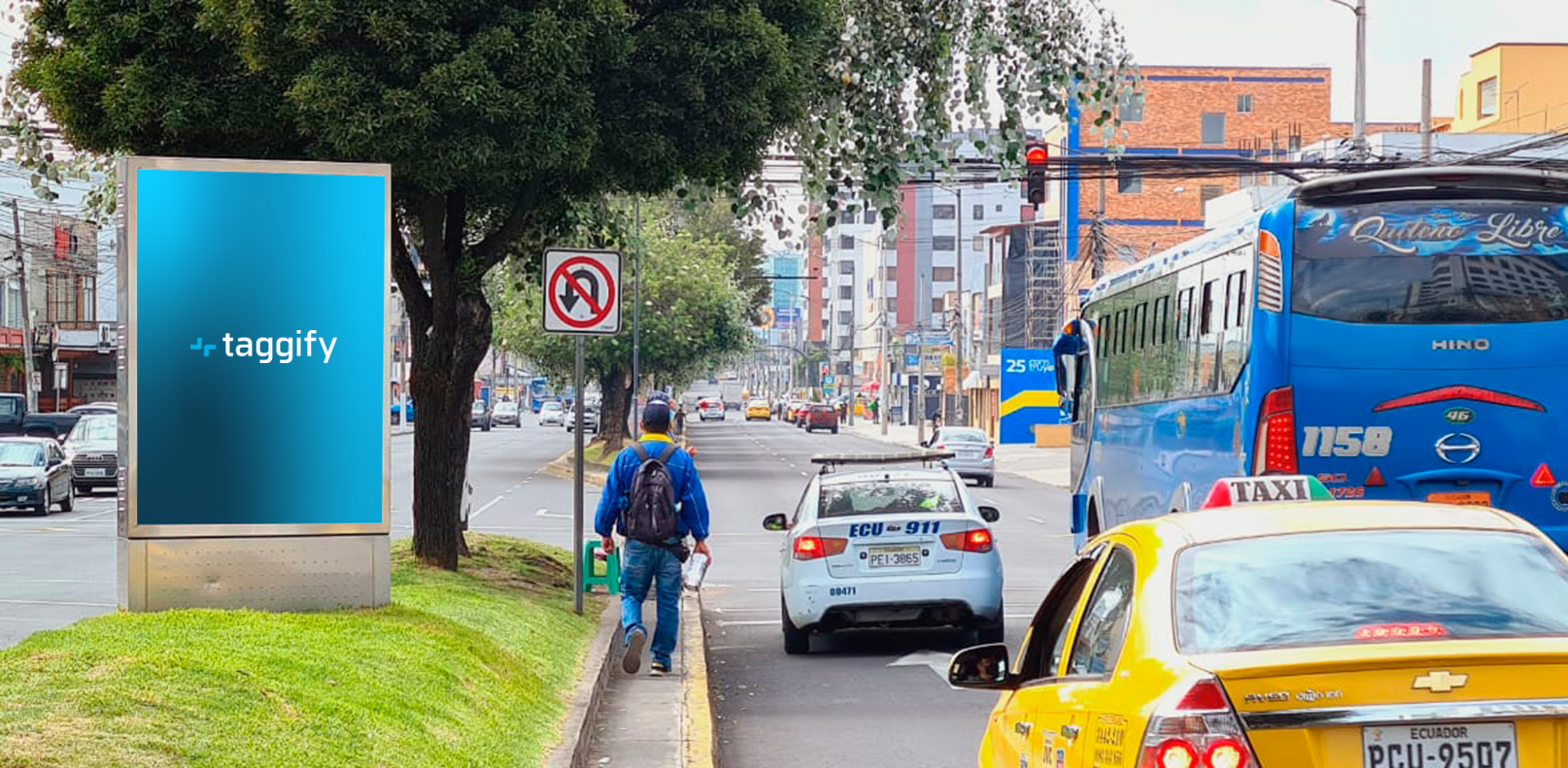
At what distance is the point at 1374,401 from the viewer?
13094 millimetres

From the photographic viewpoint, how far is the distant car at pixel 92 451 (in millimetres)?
42094

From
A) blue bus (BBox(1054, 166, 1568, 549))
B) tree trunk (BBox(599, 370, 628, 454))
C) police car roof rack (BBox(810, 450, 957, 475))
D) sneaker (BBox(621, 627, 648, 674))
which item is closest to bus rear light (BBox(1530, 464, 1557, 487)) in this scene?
blue bus (BBox(1054, 166, 1568, 549))

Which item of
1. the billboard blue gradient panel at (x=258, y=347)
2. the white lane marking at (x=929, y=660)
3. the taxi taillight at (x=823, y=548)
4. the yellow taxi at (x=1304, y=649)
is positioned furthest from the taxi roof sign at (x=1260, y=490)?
the taxi taillight at (x=823, y=548)

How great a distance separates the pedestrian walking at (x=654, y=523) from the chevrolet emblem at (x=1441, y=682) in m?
8.33

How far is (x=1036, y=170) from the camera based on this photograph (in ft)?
81.4

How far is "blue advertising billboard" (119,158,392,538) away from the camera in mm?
11195

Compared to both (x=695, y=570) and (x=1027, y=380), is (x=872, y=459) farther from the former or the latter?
(x=1027, y=380)

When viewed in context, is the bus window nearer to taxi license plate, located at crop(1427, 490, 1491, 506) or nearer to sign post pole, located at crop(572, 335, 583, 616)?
taxi license plate, located at crop(1427, 490, 1491, 506)

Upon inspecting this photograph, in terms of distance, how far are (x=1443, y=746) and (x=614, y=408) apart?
5736 cm

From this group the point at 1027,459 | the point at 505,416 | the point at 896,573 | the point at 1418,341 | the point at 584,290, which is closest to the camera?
the point at 1418,341

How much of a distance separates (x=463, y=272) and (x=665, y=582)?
4.59 metres

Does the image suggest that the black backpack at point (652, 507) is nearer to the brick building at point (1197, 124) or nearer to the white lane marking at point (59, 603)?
the white lane marking at point (59, 603)

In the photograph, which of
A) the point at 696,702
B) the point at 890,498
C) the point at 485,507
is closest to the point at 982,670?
the point at 696,702

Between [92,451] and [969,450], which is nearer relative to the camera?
[92,451]
